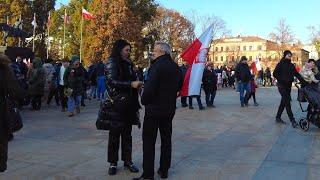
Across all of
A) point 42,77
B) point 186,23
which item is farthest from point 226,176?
point 186,23

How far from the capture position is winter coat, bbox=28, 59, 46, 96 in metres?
16.1

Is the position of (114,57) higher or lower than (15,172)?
higher

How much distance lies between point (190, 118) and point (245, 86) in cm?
470

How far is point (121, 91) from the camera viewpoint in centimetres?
709

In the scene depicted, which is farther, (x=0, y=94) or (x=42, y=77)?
(x=42, y=77)

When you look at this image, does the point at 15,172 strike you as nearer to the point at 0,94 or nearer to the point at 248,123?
the point at 0,94

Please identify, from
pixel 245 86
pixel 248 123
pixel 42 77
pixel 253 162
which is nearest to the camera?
pixel 253 162

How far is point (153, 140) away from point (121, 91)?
2.68ft

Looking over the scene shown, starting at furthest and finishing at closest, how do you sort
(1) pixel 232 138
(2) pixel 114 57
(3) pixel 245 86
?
(3) pixel 245 86 → (1) pixel 232 138 → (2) pixel 114 57

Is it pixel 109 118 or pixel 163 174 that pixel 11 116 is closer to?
pixel 109 118

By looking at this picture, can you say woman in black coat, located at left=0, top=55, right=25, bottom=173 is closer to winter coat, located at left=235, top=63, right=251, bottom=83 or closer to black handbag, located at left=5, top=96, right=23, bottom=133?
black handbag, located at left=5, top=96, right=23, bottom=133

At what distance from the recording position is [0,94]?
563cm

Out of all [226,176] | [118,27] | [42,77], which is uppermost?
[118,27]

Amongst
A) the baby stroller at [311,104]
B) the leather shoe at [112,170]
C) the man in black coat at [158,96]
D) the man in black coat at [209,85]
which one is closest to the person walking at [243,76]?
the man in black coat at [209,85]
